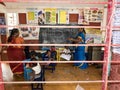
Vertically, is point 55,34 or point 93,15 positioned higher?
point 93,15

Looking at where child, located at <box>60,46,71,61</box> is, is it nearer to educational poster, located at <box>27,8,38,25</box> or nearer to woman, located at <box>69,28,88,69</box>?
woman, located at <box>69,28,88,69</box>

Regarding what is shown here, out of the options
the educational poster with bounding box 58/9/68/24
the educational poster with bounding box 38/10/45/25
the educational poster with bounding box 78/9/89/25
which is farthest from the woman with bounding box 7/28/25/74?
the educational poster with bounding box 78/9/89/25

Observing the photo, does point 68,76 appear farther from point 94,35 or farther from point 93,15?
point 93,15

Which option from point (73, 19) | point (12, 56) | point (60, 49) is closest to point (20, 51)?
point (12, 56)

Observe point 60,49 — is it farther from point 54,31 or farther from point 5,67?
point 5,67

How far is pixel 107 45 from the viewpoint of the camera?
124 cm

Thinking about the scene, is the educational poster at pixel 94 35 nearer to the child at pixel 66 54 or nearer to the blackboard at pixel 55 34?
the blackboard at pixel 55 34

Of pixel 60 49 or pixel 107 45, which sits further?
pixel 60 49

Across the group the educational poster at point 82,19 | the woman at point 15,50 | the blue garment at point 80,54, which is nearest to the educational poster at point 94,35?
the educational poster at point 82,19

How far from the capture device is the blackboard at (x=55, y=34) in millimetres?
5180

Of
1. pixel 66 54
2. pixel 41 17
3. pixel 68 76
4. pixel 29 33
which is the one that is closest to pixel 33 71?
pixel 68 76

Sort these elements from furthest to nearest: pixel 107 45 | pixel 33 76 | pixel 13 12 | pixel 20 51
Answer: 1. pixel 13 12
2. pixel 20 51
3. pixel 33 76
4. pixel 107 45

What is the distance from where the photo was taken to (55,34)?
5.22 meters

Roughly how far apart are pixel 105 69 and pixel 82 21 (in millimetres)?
3962
